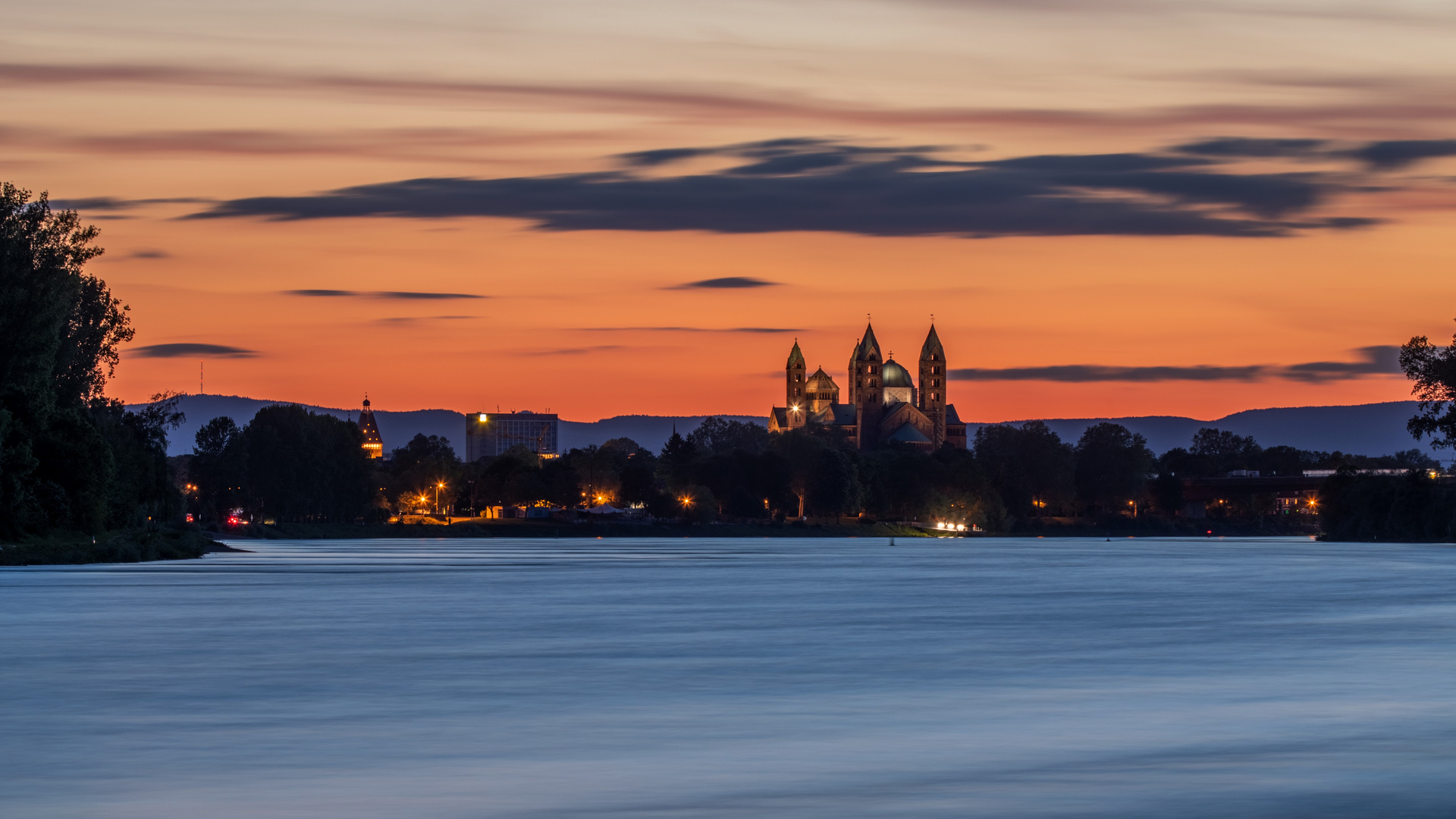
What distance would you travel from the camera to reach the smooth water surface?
52.7 ft

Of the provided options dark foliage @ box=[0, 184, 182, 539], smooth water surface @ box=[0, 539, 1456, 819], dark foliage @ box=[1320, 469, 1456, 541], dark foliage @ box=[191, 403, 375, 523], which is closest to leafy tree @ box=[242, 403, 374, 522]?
dark foliage @ box=[191, 403, 375, 523]

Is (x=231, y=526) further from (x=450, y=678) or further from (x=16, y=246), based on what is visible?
(x=450, y=678)

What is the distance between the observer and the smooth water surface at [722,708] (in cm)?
1608

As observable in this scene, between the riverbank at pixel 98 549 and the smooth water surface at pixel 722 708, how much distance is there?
28022mm

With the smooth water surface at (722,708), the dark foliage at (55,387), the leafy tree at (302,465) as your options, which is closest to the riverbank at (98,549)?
the dark foliage at (55,387)

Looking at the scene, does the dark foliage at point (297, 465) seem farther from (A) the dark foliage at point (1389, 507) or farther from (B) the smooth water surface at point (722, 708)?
(B) the smooth water surface at point (722, 708)

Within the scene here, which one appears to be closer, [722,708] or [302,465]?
[722,708]

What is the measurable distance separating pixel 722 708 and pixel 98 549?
66.5 metres

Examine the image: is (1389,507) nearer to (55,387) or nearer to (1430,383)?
(1430,383)

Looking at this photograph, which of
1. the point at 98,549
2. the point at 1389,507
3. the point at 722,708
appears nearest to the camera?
the point at 722,708

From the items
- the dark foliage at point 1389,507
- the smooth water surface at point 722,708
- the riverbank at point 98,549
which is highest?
the dark foliage at point 1389,507

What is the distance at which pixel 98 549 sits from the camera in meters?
82.9

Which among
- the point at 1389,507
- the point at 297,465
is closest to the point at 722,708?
the point at 1389,507

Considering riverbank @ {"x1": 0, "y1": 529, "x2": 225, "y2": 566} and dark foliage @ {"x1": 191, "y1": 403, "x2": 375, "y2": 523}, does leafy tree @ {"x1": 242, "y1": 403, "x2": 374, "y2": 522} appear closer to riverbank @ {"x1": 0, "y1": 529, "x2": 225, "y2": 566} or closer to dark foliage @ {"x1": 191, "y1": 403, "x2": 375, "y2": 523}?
dark foliage @ {"x1": 191, "y1": 403, "x2": 375, "y2": 523}
